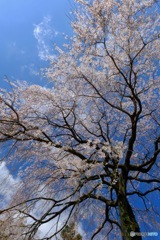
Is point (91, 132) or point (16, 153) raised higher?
point (91, 132)

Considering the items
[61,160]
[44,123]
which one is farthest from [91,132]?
[61,160]

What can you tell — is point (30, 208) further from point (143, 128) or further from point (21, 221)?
point (143, 128)

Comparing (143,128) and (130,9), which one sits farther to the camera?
(143,128)

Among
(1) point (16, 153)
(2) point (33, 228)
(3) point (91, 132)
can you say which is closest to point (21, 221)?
(2) point (33, 228)

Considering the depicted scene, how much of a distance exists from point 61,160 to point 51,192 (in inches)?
47.1

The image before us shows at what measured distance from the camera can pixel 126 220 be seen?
5664 millimetres

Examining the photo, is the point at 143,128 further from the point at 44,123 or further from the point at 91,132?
the point at 44,123

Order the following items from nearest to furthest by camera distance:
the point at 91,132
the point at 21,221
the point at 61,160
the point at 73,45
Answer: the point at 21,221, the point at 61,160, the point at 73,45, the point at 91,132

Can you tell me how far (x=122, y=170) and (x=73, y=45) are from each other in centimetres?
361

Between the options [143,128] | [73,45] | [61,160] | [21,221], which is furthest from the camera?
[143,128]

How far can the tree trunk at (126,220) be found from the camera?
536 cm

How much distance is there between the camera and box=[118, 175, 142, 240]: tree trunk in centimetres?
536

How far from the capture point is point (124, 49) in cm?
706

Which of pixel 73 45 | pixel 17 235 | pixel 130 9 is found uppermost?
pixel 130 9
